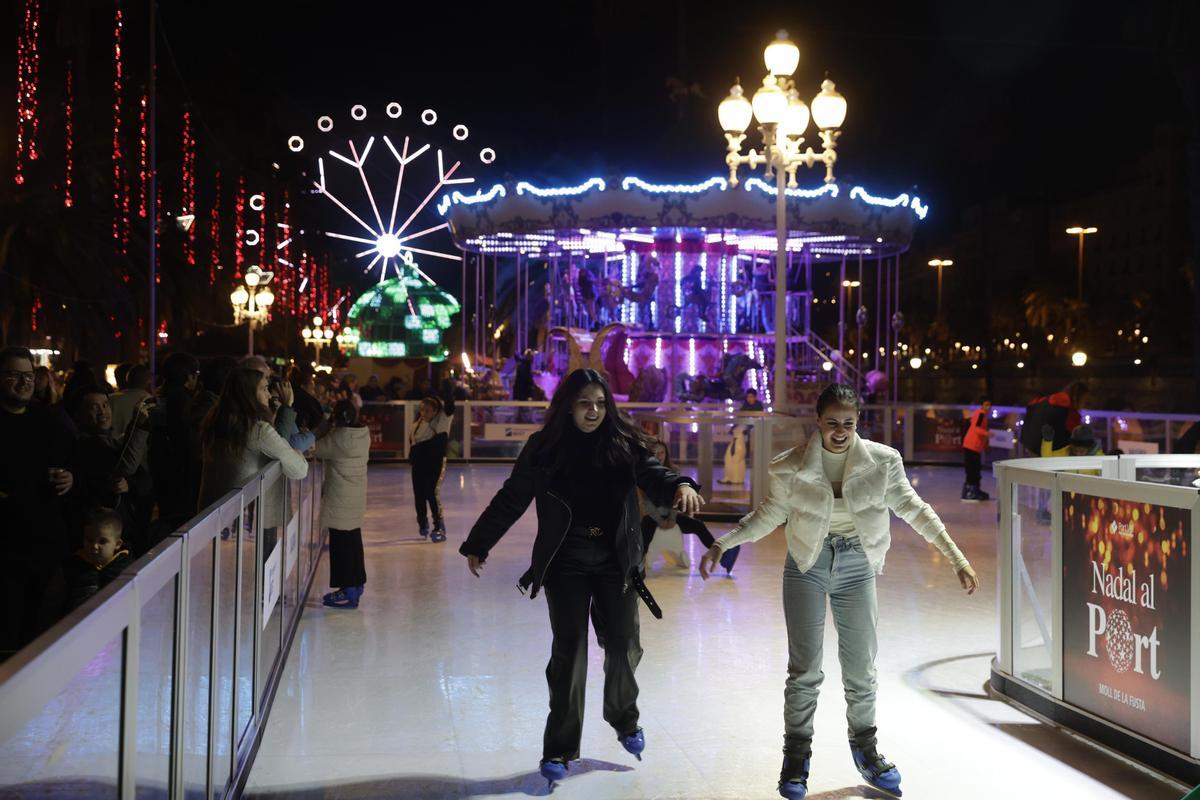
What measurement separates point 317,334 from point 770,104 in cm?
4849

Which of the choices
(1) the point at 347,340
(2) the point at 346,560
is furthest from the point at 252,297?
(1) the point at 347,340

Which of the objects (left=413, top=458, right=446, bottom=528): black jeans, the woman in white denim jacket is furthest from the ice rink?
(left=413, top=458, right=446, bottom=528): black jeans

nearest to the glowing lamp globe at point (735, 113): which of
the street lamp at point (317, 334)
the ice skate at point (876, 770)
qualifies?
the ice skate at point (876, 770)

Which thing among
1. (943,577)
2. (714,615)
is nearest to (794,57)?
(943,577)

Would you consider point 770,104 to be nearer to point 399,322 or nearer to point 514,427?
point 514,427

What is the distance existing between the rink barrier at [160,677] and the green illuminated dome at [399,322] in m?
50.2

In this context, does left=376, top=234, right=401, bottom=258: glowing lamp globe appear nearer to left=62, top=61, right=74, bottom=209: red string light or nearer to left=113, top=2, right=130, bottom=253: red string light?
left=113, top=2, right=130, bottom=253: red string light

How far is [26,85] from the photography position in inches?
858

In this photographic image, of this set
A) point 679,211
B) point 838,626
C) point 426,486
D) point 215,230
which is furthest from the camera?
point 215,230

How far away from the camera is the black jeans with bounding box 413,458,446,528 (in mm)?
13562

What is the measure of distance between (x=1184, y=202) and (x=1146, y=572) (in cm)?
7232

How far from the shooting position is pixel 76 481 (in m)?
6.73

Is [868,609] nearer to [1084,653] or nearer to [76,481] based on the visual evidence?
[1084,653]

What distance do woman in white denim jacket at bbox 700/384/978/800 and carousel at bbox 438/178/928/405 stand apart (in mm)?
18402
